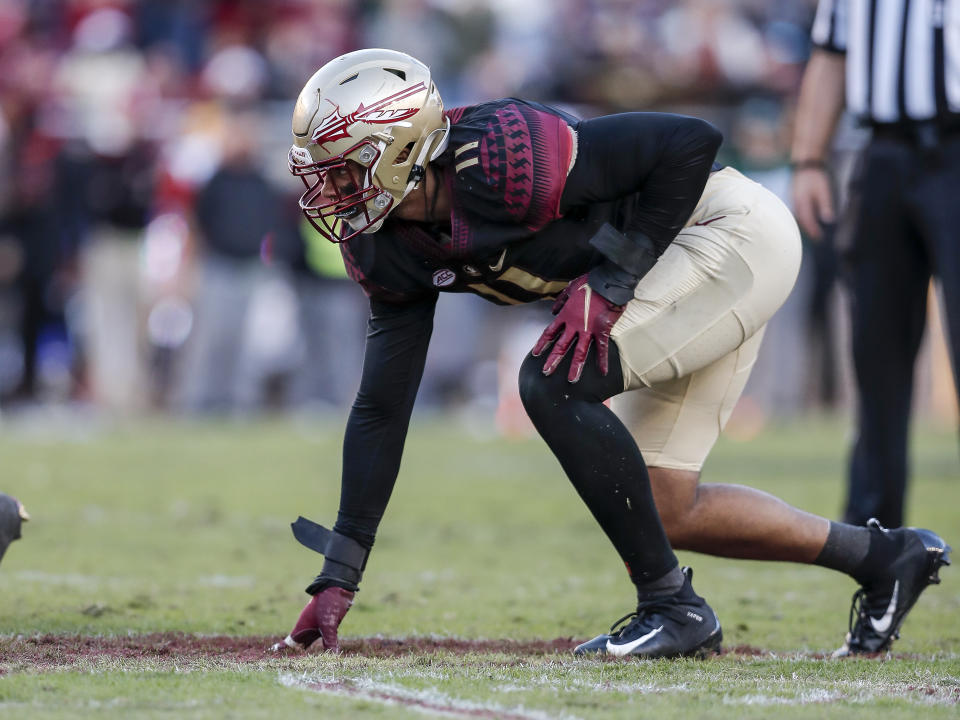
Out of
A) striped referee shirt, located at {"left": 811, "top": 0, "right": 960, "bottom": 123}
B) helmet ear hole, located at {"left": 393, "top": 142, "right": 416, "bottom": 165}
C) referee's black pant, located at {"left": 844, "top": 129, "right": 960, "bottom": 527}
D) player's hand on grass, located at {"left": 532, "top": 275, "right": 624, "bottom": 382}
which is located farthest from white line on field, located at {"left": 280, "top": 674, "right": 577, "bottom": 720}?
striped referee shirt, located at {"left": 811, "top": 0, "right": 960, "bottom": 123}

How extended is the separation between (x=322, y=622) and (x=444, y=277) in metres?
0.94

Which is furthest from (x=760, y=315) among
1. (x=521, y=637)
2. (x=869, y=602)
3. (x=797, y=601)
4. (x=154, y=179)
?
(x=154, y=179)

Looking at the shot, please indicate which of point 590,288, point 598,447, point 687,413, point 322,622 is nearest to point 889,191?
point 687,413

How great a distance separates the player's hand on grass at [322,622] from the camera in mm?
3852

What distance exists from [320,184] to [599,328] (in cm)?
77

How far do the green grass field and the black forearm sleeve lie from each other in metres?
0.38

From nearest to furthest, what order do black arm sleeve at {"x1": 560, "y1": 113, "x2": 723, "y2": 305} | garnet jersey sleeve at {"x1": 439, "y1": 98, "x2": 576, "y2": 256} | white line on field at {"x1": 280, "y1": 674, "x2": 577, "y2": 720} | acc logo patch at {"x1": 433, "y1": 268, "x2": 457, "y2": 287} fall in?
white line on field at {"x1": 280, "y1": 674, "x2": 577, "y2": 720}, garnet jersey sleeve at {"x1": 439, "y1": 98, "x2": 576, "y2": 256}, black arm sleeve at {"x1": 560, "y1": 113, "x2": 723, "y2": 305}, acc logo patch at {"x1": 433, "y1": 268, "x2": 457, "y2": 287}

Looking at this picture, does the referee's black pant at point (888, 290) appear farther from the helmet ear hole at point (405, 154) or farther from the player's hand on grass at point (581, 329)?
the helmet ear hole at point (405, 154)

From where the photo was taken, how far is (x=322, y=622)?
12.6 feet

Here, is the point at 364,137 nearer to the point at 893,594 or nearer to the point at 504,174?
the point at 504,174

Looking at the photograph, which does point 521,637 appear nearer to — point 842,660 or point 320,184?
point 842,660

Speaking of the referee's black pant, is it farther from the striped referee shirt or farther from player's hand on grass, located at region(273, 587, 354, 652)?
player's hand on grass, located at region(273, 587, 354, 652)

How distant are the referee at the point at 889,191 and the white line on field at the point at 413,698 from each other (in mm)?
2316

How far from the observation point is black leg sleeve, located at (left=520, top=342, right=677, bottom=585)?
3.68 m
